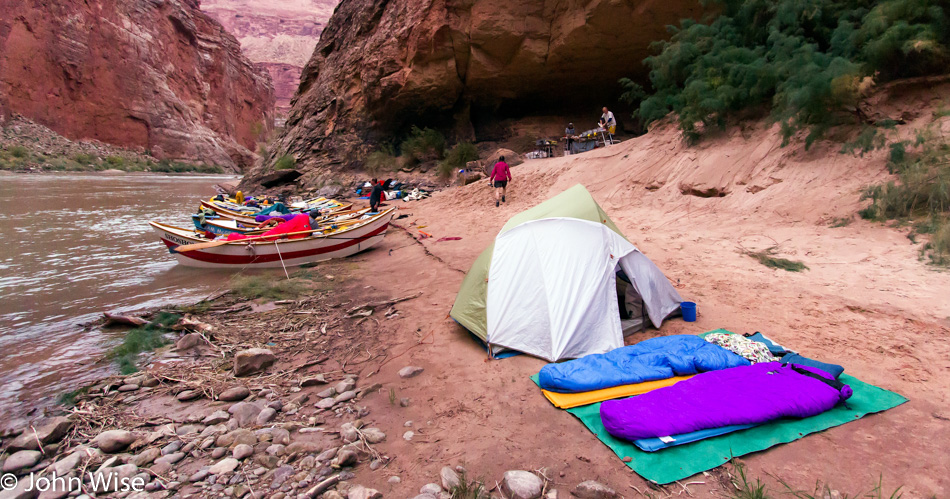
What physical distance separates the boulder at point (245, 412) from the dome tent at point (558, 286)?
82.2 inches

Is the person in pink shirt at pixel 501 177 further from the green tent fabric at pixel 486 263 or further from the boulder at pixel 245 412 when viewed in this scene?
the boulder at pixel 245 412

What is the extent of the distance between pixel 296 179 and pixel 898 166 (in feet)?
79.0

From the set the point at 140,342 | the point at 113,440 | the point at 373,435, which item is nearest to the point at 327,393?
the point at 373,435

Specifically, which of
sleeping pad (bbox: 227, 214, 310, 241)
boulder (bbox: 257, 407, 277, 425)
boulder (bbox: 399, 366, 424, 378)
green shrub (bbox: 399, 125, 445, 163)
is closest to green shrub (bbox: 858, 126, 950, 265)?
boulder (bbox: 399, 366, 424, 378)

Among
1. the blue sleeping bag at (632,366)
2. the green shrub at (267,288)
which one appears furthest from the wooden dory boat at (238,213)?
the blue sleeping bag at (632,366)

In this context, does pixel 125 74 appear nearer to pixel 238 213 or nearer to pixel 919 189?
pixel 238 213

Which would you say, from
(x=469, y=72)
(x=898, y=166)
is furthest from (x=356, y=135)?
(x=898, y=166)

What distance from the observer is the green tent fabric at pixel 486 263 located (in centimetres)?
464

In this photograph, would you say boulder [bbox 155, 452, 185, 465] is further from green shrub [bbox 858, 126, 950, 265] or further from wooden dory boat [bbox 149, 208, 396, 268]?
green shrub [bbox 858, 126, 950, 265]

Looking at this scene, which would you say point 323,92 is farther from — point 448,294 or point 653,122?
point 448,294

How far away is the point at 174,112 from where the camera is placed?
50.3 meters

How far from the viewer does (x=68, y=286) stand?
7.68 metres

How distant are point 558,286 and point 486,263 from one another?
2.91 feet

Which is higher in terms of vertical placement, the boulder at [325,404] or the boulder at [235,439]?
the boulder at [235,439]
